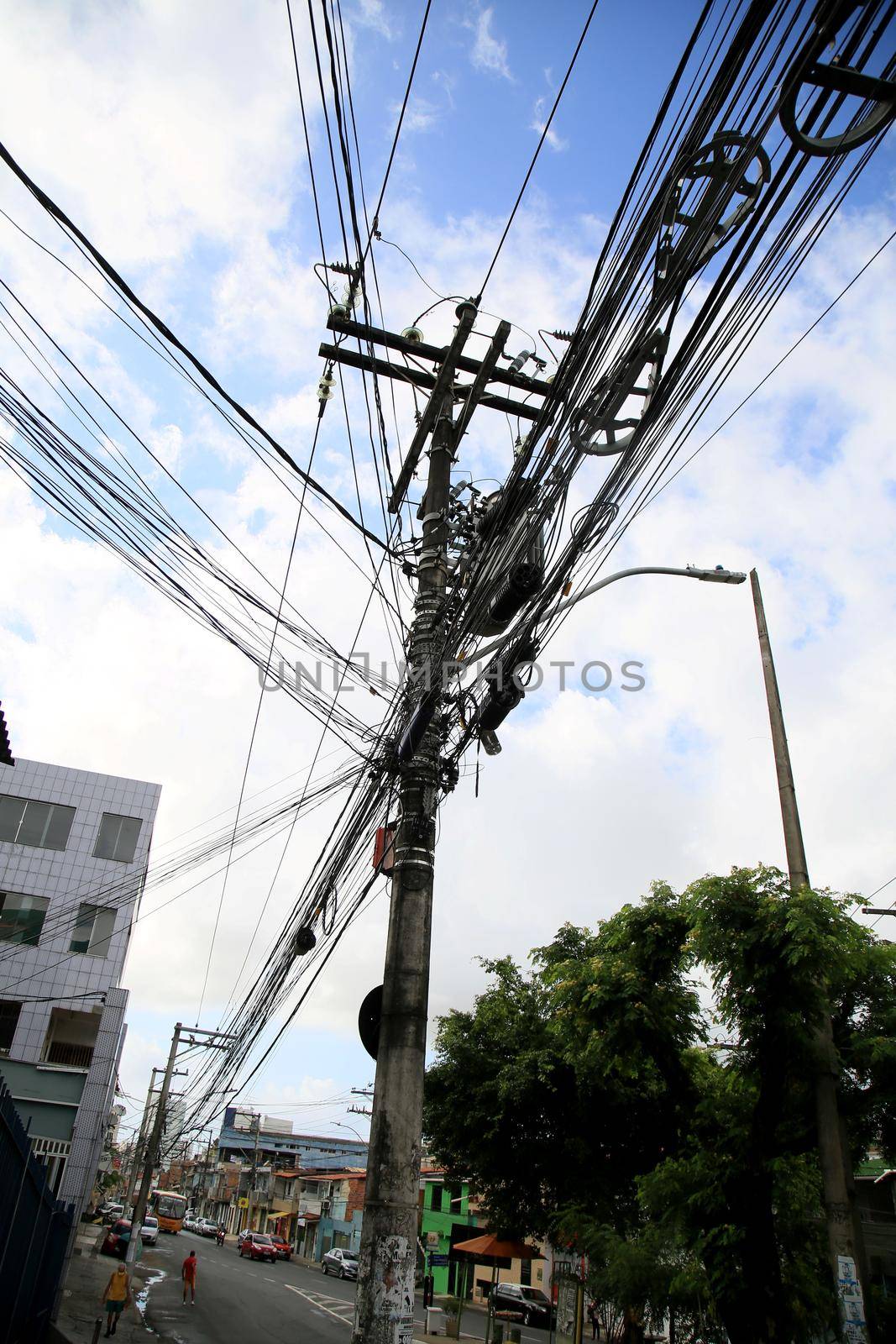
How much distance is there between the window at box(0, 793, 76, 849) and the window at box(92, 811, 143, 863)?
89 centimetres

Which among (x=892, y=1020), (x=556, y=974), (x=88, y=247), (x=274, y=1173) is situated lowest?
(x=274, y=1173)

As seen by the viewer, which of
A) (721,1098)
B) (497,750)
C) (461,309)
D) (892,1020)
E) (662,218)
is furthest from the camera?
(721,1098)

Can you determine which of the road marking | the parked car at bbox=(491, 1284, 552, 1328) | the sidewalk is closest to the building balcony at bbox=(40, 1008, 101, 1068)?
the sidewalk

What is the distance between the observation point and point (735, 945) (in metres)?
8.17

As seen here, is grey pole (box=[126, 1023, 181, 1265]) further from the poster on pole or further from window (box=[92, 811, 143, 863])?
the poster on pole

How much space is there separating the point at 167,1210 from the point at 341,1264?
4650 centimetres

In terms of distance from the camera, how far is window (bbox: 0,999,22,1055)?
71.2ft

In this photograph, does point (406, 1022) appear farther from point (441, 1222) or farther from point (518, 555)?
point (441, 1222)

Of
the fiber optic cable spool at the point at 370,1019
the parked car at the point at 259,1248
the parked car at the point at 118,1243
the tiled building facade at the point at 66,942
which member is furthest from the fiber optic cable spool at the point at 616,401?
the parked car at the point at 259,1248

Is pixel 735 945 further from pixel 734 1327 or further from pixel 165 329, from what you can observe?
pixel 165 329

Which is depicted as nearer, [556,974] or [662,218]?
[662,218]

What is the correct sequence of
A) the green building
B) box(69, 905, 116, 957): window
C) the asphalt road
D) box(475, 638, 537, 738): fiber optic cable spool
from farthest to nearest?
the green building
box(69, 905, 116, 957): window
the asphalt road
box(475, 638, 537, 738): fiber optic cable spool

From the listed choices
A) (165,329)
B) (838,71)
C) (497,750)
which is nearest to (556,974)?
(497,750)

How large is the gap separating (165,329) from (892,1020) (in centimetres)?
A: 896
